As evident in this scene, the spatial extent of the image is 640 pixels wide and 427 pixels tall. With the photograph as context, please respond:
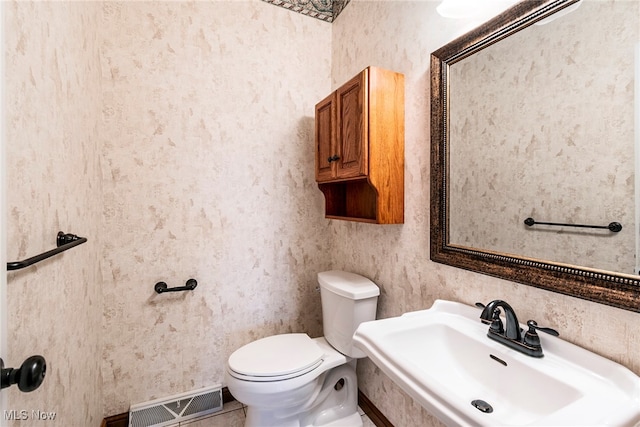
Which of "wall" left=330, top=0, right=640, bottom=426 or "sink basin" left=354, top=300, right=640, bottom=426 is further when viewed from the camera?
"wall" left=330, top=0, right=640, bottom=426

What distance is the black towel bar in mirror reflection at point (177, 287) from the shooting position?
1.60 meters

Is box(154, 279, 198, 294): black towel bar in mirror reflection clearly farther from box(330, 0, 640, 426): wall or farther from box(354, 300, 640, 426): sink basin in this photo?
box(354, 300, 640, 426): sink basin

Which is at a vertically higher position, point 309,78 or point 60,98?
point 309,78

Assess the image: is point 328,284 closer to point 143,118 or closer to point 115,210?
point 115,210

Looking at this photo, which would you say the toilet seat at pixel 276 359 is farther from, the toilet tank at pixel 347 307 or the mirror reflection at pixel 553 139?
the mirror reflection at pixel 553 139

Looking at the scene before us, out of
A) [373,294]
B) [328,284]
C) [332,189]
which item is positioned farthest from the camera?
[332,189]

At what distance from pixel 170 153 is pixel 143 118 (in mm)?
221

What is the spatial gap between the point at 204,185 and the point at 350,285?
1.02 m

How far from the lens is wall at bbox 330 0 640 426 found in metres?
0.79

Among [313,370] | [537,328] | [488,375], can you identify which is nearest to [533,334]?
[537,328]

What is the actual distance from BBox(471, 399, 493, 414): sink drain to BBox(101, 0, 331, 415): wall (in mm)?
1279

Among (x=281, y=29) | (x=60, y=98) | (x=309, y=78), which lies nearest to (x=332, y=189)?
(x=309, y=78)

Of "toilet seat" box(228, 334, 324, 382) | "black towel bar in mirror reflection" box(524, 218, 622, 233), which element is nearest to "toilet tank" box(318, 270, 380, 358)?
"toilet seat" box(228, 334, 324, 382)

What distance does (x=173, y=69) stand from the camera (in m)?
1.65
